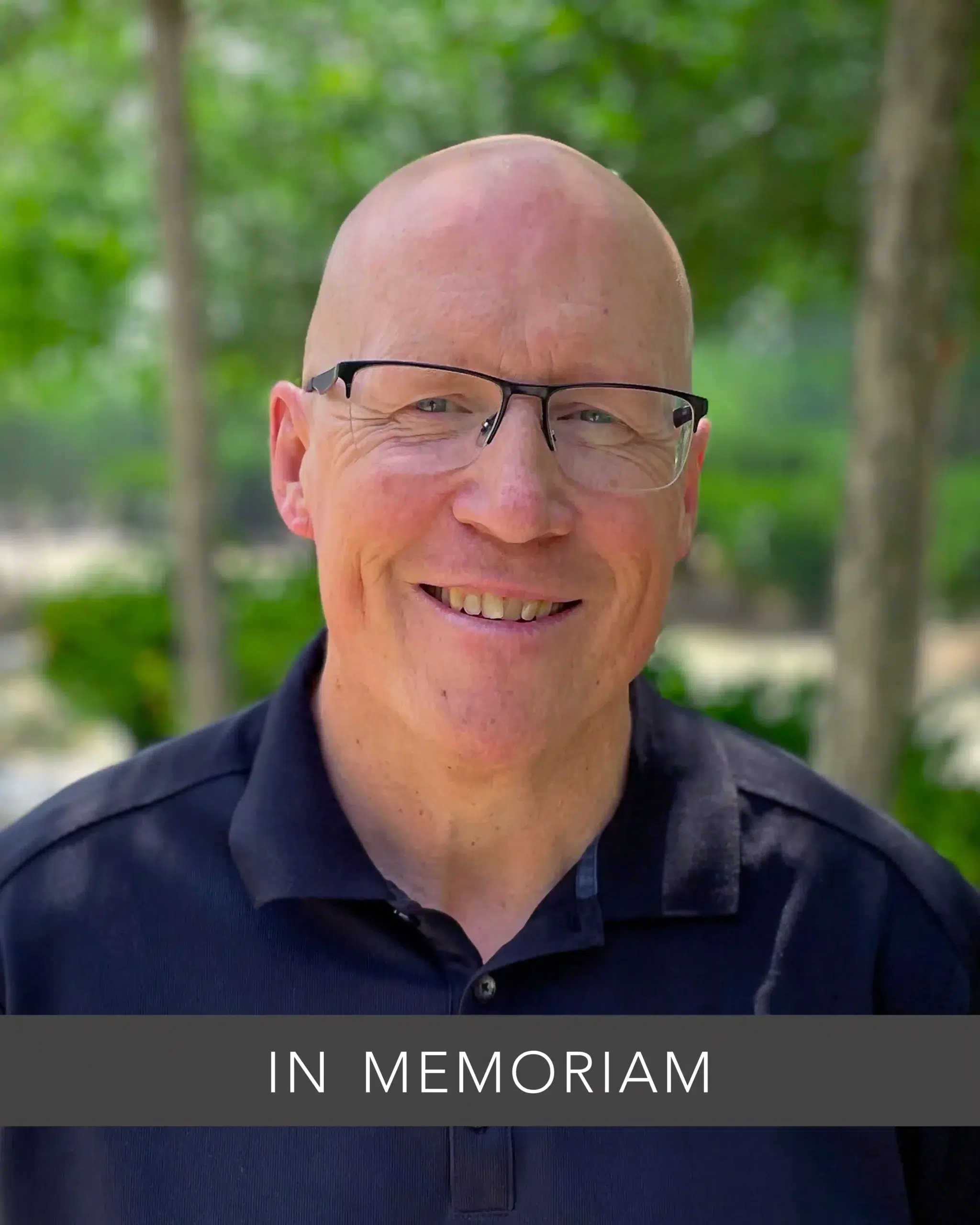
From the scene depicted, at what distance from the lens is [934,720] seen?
7.31m

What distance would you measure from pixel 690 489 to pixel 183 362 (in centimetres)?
450

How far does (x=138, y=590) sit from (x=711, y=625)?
845 centimetres

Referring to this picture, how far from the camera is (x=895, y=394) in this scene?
4.25 meters

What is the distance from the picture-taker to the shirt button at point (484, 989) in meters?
1.53

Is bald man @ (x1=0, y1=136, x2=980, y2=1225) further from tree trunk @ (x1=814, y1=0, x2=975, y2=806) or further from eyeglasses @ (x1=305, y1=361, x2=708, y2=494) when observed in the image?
tree trunk @ (x1=814, y1=0, x2=975, y2=806)

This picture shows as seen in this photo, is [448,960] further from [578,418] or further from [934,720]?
[934,720]

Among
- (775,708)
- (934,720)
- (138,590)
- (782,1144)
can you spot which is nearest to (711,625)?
(138,590)

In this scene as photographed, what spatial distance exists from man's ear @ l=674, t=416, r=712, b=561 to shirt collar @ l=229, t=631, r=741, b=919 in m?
0.27

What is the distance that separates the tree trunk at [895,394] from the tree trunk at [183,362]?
2814mm

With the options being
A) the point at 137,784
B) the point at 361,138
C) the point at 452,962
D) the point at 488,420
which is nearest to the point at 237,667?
the point at 361,138

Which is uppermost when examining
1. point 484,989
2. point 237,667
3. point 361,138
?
point 361,138

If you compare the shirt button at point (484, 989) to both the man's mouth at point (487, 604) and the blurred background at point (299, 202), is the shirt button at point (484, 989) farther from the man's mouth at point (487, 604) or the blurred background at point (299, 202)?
the blurred background at point (299, 202)

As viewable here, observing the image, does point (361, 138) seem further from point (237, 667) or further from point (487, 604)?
point (487, 604)

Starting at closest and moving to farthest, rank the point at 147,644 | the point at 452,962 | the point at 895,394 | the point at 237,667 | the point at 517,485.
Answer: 1. the point at 517,485
2. the point at 452,962
3. the point at 895,394
4. the point at 237,667
5. the point at 147,644
